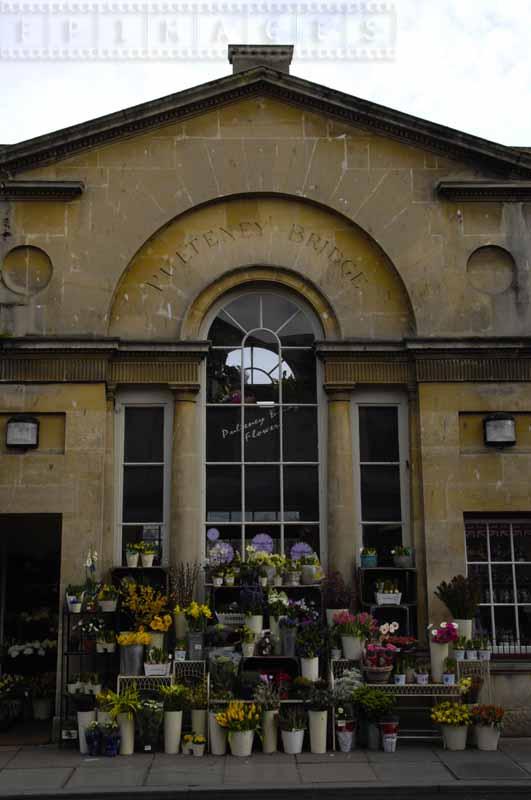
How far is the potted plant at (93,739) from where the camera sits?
1183cm

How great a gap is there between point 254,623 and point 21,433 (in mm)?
4346

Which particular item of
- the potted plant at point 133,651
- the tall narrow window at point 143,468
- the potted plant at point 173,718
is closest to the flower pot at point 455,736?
the potted plant at point 173,718

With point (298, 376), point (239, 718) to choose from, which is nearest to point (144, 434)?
point (298, 376)

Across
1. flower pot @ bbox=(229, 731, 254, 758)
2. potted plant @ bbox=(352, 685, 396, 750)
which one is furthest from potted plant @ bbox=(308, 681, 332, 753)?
flower pot @ bbox=(229, 731, 254, 758)

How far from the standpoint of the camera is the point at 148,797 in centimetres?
1002

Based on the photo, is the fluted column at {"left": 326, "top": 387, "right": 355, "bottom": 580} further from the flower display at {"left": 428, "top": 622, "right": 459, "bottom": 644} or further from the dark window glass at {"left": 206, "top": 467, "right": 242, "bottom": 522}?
the flower display at {"left": 428, "top": 622, "right": 459, "bottom": 644}

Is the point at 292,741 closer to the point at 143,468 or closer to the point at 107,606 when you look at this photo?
the point at 107,606

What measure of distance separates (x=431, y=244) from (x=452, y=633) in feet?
19.4

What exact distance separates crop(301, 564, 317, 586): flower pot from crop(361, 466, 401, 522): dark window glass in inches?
47.1

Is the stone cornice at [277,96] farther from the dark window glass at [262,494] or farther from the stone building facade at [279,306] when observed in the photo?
the dark window glass at [262,494]

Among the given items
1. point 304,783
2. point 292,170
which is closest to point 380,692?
point 304,783

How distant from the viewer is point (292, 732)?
1176 cm

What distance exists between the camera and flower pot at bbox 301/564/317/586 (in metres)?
13.5

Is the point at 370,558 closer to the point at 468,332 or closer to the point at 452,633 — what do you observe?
the point at 452,633
